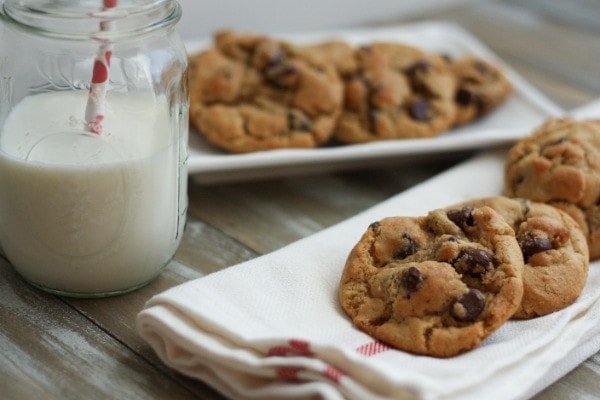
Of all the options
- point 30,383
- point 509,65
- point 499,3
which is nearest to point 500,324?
point 30,383

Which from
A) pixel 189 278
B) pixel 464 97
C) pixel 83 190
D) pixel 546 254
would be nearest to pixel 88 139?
pixel 83 190

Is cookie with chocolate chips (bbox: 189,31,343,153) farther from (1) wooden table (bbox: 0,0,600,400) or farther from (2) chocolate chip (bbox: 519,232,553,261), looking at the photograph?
(2) chocolate chip (bbox: 519,232,553,261)

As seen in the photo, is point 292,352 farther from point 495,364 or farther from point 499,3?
point 499,3


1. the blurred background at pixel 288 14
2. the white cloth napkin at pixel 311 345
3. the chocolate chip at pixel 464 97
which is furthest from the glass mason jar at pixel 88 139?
the blurred background at pixel 288 14

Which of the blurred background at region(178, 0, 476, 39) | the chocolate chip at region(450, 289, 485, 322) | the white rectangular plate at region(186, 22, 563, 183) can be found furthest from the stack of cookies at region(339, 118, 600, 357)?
the blurred background at region(178, 0, 476, 39)

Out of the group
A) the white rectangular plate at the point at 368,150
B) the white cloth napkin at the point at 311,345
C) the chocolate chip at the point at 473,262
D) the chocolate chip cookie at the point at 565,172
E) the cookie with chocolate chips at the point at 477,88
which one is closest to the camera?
the white cloth napkin at the point at 311,345

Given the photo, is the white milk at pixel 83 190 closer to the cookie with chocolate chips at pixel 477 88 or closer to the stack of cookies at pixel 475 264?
the stack of cookies at pixel 475 264

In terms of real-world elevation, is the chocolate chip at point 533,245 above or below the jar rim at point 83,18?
below

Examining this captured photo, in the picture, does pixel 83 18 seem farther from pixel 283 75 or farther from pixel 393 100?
pixel 393 100
